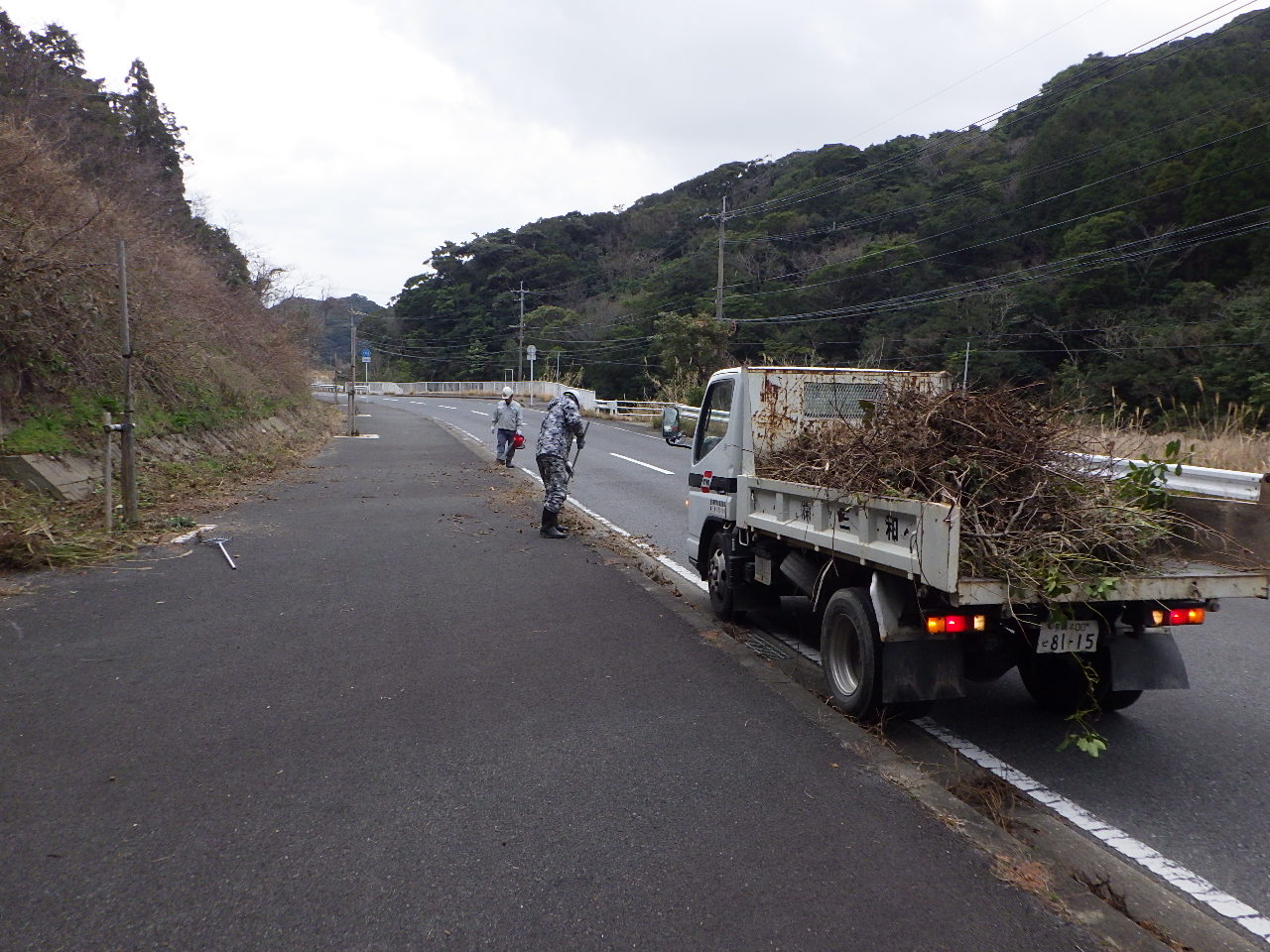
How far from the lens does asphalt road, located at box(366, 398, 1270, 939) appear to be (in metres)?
3.58

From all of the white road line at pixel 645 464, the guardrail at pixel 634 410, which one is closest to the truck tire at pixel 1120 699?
the white road line at pixel 645 464

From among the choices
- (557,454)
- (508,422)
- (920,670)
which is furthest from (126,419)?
(508,422)

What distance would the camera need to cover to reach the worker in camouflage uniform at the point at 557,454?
35.5 feet

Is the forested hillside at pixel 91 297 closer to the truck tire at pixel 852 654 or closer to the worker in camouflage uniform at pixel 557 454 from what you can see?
the worker in camouflage uniform at pixel 557 454

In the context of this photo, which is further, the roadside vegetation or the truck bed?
the roadside vegetation

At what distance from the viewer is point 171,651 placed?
A: 5922 mm

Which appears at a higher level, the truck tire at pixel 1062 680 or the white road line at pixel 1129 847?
the truck tire at pixel 1062 680

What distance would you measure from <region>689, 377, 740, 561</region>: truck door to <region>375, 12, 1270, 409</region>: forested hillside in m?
13.0

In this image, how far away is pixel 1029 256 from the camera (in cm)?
4141

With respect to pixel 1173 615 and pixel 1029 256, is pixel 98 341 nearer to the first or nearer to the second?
pixel 1173 615

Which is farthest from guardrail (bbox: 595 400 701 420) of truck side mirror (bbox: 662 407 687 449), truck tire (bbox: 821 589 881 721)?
truck tire (bbox: 821 589 881 721)

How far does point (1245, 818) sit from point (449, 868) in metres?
3.24

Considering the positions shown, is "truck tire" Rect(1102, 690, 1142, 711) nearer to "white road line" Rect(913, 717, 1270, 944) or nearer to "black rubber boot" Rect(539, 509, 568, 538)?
"white road line" Rect(913, 717, 1270, 944)

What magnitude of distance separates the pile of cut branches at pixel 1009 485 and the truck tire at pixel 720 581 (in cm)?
165
